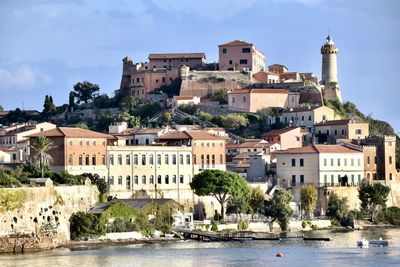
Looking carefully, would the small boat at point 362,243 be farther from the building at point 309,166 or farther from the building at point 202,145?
the building at point 309,166

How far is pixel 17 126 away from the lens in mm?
118438

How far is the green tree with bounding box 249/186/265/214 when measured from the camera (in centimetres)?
9150

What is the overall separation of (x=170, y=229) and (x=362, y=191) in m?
21.4

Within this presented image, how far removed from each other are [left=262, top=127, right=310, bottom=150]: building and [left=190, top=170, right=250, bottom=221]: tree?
22286 millimetres

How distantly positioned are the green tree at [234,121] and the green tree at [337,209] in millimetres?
26732

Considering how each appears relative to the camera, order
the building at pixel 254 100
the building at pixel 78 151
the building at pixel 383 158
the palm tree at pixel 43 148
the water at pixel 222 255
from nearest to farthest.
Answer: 1. the water at pixel 222 255
2. the palm tree at pixel 43 148
3. the building at pixel 78 151
4. the building at pixel 383 158
5. the building at pixel 254 100

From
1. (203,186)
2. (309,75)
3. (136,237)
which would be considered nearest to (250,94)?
(309,75)

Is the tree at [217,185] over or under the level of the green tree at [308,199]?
over

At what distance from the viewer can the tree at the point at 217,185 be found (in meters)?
88.9

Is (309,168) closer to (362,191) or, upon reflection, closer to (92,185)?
(362,191)

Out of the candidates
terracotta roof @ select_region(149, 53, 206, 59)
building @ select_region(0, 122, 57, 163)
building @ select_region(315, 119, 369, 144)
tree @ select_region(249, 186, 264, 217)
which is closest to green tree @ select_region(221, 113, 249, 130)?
building @ select_region(315, 119, 369, 144)

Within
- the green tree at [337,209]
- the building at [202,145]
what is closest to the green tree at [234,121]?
the building at [202,145]

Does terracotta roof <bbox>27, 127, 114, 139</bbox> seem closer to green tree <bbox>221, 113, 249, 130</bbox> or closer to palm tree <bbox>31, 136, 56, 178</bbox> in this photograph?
palm tree <bbox>31, 136, 56, 178</bbox>

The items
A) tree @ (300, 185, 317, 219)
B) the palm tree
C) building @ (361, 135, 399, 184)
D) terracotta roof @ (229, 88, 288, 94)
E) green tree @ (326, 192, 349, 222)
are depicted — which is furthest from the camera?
terracotta roof @ (229, 88, 288, 94)
